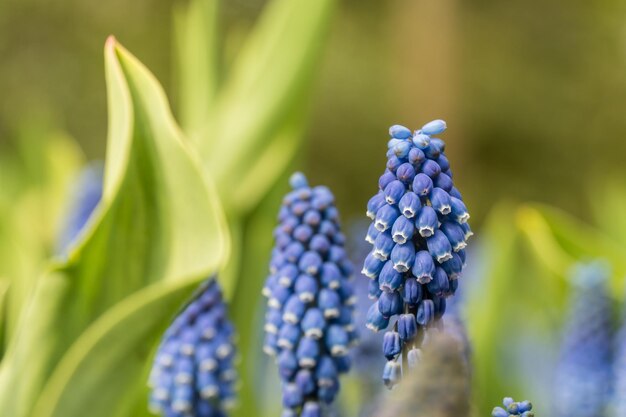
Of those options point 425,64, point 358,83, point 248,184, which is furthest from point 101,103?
point 248,184

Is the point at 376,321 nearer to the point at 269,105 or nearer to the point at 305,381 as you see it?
the point at 305,381

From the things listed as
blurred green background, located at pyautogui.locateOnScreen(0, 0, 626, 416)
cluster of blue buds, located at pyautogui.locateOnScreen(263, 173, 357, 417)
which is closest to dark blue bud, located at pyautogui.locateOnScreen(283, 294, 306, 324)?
cluster of blue buds, located at pyautogui.locateOnScreen(263, 173, 357, 417)

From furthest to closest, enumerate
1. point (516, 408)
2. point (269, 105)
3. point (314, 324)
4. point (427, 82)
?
1. point (427, 82)
2. point (269, 105)
3. point (314, 324)
4. point (516, 408)

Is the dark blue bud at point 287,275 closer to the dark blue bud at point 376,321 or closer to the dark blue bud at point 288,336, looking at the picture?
the dark blue bud at point 288,336

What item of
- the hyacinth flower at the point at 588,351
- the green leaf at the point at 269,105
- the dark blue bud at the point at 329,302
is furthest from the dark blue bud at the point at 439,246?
the green leaf at the point at 269,105

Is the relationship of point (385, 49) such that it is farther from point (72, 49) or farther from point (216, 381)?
point (216, 381)

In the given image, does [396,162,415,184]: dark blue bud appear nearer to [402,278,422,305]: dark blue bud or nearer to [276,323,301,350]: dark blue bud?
[402,278,422,305]: dark blue bud

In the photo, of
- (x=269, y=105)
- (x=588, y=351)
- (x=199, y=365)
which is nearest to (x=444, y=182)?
(x=199, y=365)
